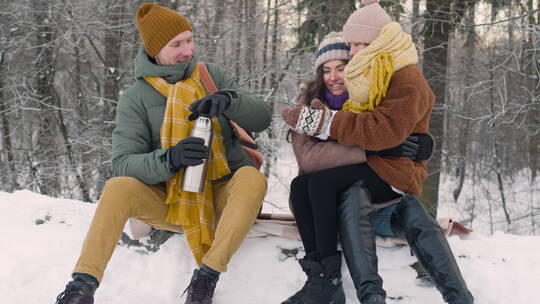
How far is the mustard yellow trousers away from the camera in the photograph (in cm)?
224

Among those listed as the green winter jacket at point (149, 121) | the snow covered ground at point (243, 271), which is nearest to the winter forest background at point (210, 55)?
the green winter jacket at point (149, 121)

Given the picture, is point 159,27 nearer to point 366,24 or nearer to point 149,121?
point 149,121

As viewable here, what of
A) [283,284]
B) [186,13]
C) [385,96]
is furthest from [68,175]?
[385,96]

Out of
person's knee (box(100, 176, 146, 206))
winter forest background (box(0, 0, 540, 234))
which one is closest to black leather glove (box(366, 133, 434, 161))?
person's knee (box(100, 176, 146, 206))

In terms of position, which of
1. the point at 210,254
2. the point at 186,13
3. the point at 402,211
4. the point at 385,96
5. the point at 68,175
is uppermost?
the point at 186,13

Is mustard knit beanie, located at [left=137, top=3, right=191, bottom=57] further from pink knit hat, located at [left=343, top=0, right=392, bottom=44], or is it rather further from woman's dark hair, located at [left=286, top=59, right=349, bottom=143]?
pink knit hat, located at [left=343, top=0, right=392, bottom=44]

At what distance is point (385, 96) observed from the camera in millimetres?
2389

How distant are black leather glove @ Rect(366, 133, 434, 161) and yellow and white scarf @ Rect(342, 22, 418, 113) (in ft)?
0.75

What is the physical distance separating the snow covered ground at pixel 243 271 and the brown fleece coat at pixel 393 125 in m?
0.50

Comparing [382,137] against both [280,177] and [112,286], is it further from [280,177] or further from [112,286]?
[280,177]

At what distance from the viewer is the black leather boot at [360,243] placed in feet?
6.77

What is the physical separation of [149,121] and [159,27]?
533 millimetres

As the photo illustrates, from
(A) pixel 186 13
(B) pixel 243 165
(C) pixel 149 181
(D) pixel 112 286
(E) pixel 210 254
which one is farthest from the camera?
(A) pixel 186 13

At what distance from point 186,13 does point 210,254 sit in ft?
19.6
